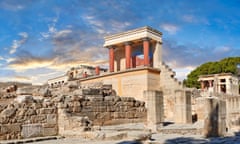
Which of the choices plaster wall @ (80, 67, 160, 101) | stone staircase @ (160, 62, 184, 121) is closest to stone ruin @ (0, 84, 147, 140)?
stone staircase @ (160, 62, 184, 121)

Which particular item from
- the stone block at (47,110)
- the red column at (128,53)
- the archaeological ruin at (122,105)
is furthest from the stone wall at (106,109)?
the red column at (128,53)

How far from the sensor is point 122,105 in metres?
16.3

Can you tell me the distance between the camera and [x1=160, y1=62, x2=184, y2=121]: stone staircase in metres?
22.8

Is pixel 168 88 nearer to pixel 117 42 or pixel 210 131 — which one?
pixel 117 42

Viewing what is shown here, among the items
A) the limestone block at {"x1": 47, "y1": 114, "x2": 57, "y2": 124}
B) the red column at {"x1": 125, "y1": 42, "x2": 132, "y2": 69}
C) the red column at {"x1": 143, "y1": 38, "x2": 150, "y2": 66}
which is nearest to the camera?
the limestone block at {"x1": 47, "y1": 114, "x2": 57, "y2": 124}

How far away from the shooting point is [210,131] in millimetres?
10852

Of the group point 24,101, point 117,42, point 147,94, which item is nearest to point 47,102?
point 24,101

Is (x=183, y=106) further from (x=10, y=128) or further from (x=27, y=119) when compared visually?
(x=10, y=128)

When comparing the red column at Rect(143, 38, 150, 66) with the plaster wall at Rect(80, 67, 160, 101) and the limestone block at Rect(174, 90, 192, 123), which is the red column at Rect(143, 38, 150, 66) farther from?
the limestone block at Rect(174, 90, 192, 123)

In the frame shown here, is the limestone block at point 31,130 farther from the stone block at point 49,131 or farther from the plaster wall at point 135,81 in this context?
the plaster wall at point 135,81

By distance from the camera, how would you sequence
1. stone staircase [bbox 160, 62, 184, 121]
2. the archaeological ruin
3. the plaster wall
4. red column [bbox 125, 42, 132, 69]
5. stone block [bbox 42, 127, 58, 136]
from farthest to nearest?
red column [bbox 125, 42, 132, 69]
the plaster wall
stone staircase [bbox 160, 62, 184, 121]
stone block [bbox 42, 127, 58, 136]
the archaeological ruin

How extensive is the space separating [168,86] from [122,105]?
8.95 m

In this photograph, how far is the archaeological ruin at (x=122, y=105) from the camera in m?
10.6

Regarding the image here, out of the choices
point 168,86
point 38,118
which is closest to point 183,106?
point 168,86
